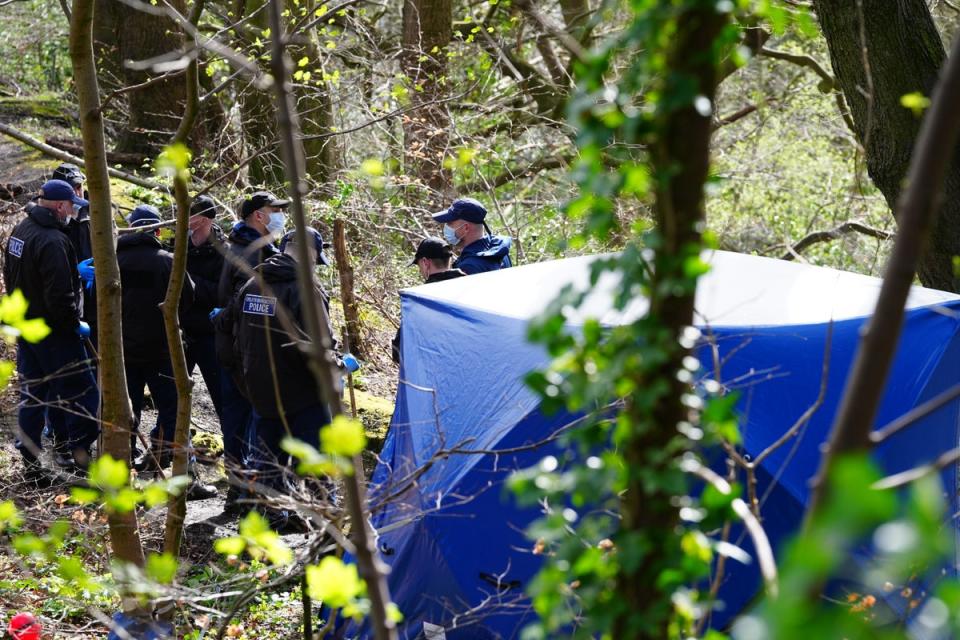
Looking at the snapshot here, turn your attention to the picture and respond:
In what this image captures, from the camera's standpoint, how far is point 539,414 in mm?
4047

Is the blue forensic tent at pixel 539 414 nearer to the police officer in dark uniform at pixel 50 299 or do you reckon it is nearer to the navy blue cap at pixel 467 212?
the navy blue cap at pixel 467 212

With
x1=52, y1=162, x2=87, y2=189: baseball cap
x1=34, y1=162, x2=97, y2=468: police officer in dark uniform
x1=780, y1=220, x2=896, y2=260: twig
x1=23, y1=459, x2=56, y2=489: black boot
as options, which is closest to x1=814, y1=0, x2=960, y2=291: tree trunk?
x1=780, y1=220, x2=896, y2=260: twig

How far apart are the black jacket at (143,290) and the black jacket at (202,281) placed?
0.17m

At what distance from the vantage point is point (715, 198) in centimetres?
1277

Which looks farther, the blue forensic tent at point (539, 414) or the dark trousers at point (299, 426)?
the dark trousers at point (299, 426)

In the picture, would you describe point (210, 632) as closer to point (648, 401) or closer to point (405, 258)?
point (648, 401)

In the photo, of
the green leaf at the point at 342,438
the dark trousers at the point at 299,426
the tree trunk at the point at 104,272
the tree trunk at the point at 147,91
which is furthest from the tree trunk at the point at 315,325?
the tree trunk at the point at 147,91

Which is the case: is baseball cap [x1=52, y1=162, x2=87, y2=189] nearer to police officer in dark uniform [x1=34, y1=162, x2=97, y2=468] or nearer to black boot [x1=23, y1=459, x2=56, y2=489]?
police officer in dark uniform [x1=34, y1=162, x2=97, y2=468]

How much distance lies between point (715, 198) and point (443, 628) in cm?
953

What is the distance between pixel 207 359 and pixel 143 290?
2.37ft

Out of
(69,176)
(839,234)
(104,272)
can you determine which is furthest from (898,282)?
(839,234)

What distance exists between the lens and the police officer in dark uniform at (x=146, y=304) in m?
6.20

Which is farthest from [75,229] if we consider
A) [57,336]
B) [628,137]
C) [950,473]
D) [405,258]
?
[628,137]

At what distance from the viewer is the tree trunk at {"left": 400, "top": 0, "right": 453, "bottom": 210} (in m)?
9.43
